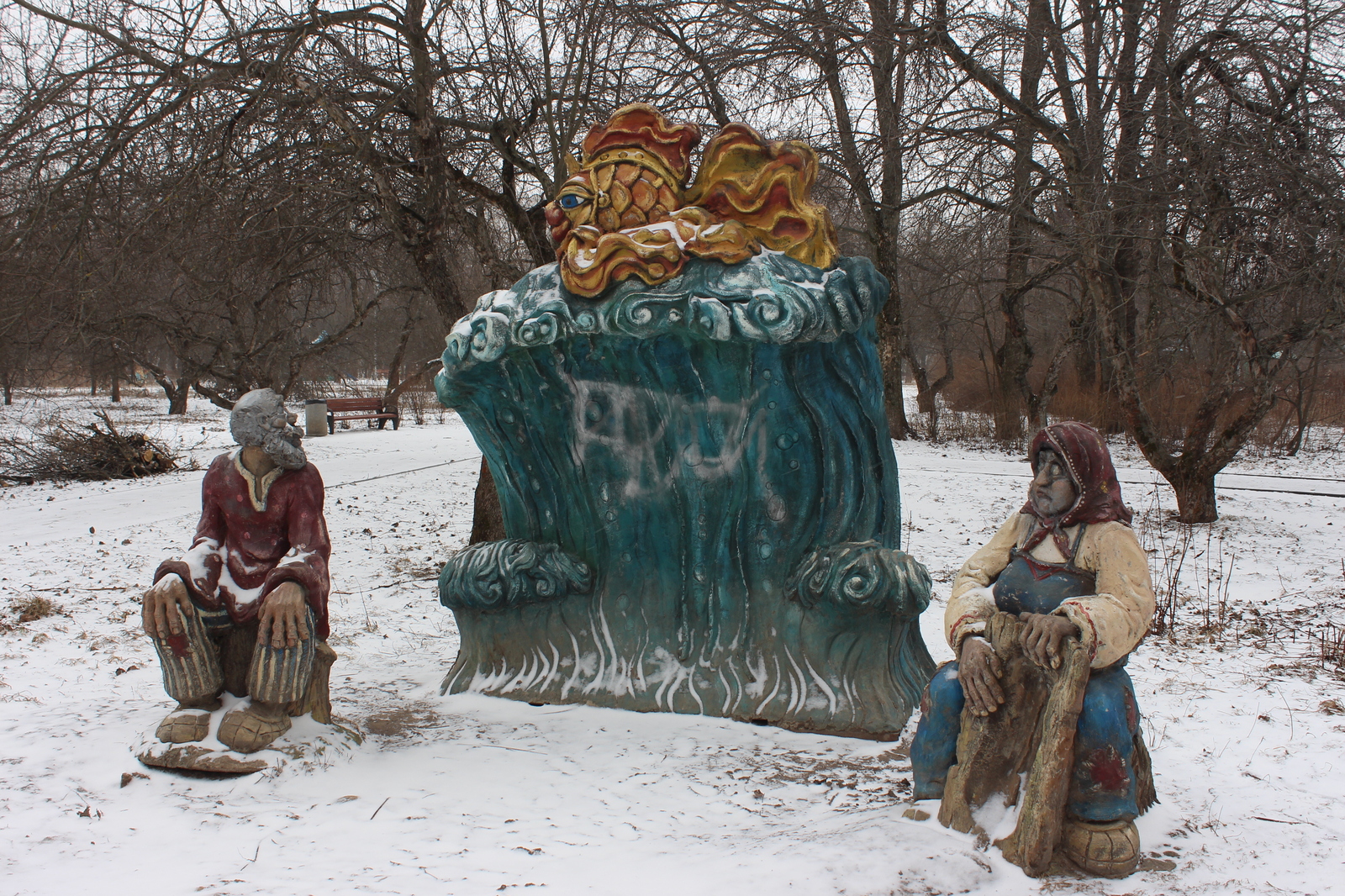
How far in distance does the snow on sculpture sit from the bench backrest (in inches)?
566

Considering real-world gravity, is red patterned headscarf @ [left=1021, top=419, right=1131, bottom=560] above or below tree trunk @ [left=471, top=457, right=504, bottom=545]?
above

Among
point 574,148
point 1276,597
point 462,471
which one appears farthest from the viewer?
point 462,471

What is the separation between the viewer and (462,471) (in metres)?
11.7

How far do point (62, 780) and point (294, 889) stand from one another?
1.21 metres

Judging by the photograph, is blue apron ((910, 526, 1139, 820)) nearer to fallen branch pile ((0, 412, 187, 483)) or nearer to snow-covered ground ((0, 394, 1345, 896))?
snow-covered ground ((0, 394, 1345, 896))

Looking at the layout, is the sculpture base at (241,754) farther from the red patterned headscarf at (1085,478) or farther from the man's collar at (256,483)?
the red patterned headscarf at (1085,478)

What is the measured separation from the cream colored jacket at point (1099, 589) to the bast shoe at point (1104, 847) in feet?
Answer: 1.38

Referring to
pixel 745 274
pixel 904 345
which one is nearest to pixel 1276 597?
pixel 745 274

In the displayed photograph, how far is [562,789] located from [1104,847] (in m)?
1.67

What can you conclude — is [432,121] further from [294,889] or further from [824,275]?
[294,889]

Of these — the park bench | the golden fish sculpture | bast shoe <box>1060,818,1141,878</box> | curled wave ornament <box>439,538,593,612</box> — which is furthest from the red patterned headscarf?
the park bench

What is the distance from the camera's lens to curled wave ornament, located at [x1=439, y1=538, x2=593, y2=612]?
3975 millimetres

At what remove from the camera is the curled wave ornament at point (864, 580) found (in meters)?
3.59

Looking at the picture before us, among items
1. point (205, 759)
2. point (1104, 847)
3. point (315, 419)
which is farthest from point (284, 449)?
point (315, 419)
